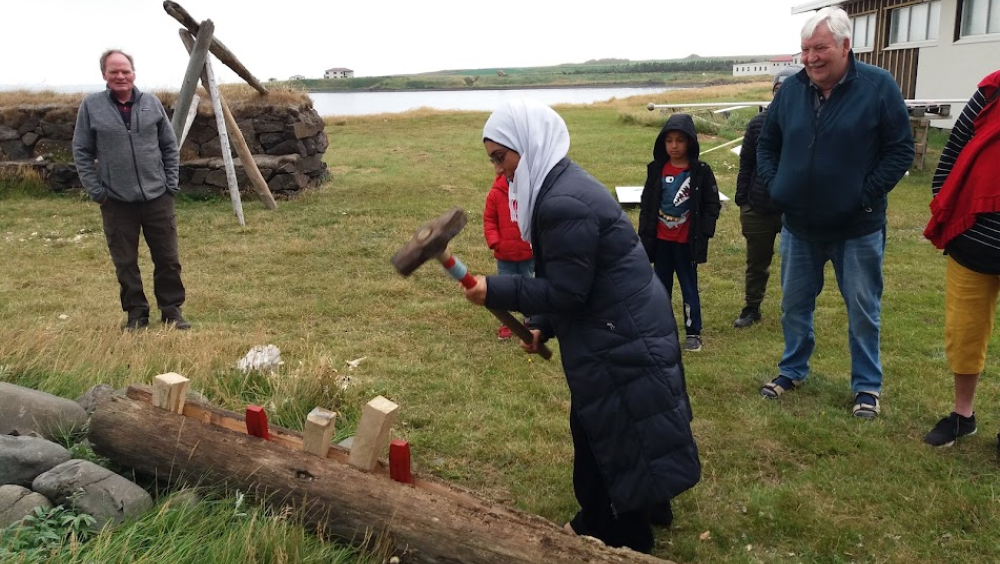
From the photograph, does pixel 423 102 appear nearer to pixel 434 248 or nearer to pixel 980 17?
pixel 980 17

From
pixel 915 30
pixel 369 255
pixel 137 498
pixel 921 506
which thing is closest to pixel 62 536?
pixel 137 498

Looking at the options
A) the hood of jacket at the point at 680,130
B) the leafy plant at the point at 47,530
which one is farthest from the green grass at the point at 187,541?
the hood of jacket at the point at 680,130

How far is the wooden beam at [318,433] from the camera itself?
312cm

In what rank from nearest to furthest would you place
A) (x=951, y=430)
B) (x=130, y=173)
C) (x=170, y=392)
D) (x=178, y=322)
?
1. (x=170, y=392)
2. (x=951, y=430)
3. (x=130, y=173)
4. (x=178, y=322)

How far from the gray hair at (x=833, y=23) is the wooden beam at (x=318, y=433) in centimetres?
310

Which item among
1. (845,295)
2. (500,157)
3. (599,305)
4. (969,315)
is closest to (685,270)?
(845,295)

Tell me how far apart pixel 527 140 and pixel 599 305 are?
66 cm

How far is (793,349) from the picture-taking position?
500cm

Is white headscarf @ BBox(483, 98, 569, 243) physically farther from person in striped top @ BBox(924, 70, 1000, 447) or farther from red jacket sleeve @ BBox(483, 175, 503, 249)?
red jacket sleeve @ BBox(483, 175, 503, 249)

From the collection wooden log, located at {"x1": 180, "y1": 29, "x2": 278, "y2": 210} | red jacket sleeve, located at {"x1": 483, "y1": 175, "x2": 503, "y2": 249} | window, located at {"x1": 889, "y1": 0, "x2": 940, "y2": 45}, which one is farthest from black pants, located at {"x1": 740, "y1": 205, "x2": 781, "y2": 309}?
window, located at {"x1": 889, "y1": 0, "x2": 940, "y2": 45}

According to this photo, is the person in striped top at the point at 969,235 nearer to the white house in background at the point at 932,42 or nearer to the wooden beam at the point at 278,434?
the wooden beam at the point at 278,434

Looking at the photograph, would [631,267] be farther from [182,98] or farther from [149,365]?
[182,98]

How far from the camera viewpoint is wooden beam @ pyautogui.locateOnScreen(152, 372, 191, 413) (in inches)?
135

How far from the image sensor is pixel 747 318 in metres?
6.58
